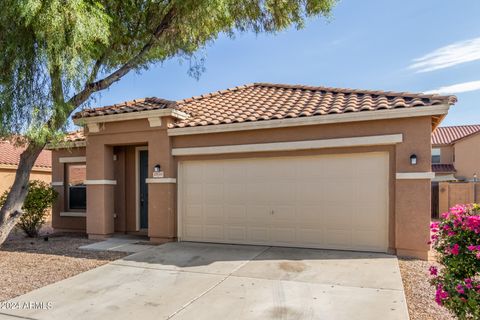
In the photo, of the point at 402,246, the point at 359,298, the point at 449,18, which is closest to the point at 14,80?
the point at 359,298

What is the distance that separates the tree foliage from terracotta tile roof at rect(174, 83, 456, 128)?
2.02m

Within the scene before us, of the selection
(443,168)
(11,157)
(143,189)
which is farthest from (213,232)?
(443,168)

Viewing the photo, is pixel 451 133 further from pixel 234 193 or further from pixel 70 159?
pixel 70 159

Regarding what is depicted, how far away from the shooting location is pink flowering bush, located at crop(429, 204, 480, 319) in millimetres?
3637

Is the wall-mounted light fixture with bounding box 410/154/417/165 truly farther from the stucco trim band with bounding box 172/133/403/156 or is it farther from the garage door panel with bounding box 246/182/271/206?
the garage door panel with bounding box 246/182/271/206

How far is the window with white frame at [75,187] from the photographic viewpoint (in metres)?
12.4

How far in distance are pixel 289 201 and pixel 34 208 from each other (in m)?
8.06

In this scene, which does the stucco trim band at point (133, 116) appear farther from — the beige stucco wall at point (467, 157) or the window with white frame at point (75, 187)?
the beige stucco wall at point (467, 157)

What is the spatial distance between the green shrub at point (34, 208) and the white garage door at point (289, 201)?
490cm

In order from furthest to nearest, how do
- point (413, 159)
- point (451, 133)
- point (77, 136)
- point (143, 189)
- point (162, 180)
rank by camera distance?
point (451, 133), point (77, 136), point (143, 189), point (162, 180), point (413, 159)

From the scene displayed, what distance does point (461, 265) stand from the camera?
12.6 feet

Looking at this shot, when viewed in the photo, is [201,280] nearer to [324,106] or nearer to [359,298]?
[359,298]

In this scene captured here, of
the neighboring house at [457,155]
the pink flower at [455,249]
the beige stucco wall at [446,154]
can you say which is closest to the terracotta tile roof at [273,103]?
the pink flower at [455,249]

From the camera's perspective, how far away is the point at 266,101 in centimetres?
1074
